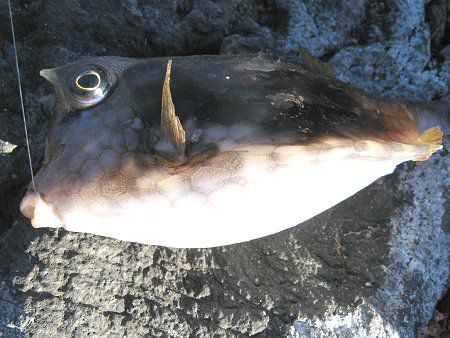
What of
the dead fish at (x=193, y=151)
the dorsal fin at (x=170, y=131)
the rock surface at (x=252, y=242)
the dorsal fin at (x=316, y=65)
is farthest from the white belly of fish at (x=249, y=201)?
the dorsal fin at (x=316, y=65)

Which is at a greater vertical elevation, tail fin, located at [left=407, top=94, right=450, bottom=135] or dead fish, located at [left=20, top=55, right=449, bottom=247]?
tail fin, located at [left=407, top=94, right=450, bottom=135]

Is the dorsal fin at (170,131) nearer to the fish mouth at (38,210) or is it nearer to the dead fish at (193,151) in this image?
the dead fish at (193,151)

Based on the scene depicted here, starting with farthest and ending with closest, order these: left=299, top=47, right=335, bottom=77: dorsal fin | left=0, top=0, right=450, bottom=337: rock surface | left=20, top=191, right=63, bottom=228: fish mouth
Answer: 1. left=299, top=47, right=335, bottom=77: dorsal fin
2. left=0, top=0, right=450, bottom=337: rock surface
3. left=20, top=191, right=63, bottom=228: fish mouth

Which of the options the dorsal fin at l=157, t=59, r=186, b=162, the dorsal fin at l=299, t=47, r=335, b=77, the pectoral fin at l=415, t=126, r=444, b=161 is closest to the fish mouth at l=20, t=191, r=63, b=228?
the dorsal fin at l=157, t=59, r=186, b=162

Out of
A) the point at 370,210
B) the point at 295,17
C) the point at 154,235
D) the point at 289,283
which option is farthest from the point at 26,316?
the point at 295,17

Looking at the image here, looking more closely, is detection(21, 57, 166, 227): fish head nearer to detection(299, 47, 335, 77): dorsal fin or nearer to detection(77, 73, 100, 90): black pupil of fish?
detection(77, 73, 100, 90): black pupil of fish

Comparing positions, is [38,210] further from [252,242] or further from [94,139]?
[252,242]

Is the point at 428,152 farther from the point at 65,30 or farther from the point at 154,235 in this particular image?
the point at 65,30

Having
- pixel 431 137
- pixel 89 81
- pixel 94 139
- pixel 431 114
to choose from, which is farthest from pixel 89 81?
pixel 431 114
